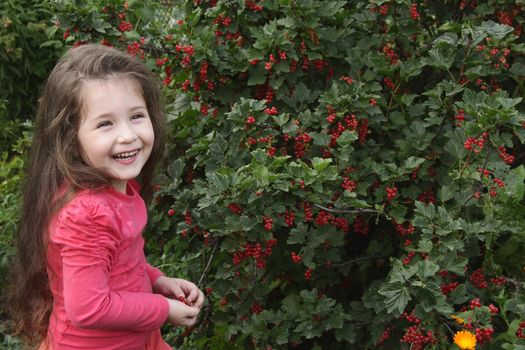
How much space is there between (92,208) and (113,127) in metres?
0.21

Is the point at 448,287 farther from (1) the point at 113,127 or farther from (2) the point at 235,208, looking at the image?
(1) the point at 113,127

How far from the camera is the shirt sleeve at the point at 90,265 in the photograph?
1.63 m

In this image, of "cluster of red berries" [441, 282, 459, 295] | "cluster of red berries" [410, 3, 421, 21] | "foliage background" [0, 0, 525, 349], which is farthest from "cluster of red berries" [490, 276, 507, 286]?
"cluster of red berries" [410, 3, 421, 21]

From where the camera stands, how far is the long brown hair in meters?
1.75

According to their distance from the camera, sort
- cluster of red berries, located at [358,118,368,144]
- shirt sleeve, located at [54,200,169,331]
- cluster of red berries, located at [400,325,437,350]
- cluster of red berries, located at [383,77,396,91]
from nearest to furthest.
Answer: shirt sleeve, located at [54,200,169,331]
cluster of red berries, located at [400,325,437,350]
cluster of red berries, located at [358,118,368,144]
cluster of red berries, located at [383,77,396,91]

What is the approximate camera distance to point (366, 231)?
2.53m

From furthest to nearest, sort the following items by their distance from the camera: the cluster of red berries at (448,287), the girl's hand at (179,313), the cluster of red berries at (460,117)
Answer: the cluster of red berries at (460,117), the cluster of red berries at (448,287), the girl's hand at (179,313)

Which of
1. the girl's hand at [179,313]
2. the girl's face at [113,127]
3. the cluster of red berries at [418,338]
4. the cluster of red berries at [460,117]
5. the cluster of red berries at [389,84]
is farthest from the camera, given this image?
the cluster of red berries at [389,84]

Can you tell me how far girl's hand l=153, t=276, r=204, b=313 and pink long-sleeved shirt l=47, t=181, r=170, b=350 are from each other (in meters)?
0.16

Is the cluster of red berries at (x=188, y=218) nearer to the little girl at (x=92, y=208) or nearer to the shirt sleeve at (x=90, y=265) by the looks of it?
the little girl at (x=92, y=208)

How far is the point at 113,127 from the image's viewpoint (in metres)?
1.74

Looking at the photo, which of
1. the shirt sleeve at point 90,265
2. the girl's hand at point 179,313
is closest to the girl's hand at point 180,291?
the girl's hand at point 179,313

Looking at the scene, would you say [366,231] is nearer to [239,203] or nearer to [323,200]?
[323,200]

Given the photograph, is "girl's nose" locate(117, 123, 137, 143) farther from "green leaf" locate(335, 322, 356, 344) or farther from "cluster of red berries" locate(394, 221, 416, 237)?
"green leaf" locate(335, 322, 356, 344)
